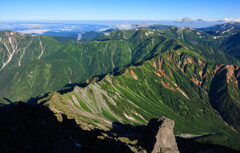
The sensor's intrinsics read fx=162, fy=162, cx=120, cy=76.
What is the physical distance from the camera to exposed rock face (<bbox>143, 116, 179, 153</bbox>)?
109938mm

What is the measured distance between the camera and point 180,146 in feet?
606

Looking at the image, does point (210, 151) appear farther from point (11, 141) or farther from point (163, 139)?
point (11, 141)

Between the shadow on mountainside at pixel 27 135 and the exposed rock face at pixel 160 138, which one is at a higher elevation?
the shadow on mountainside at pixel 27 135

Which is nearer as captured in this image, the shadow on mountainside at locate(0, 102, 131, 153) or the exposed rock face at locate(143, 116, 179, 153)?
the shadow on mountainside at locate(0, 102, 131, 153)

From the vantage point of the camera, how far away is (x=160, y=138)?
114m

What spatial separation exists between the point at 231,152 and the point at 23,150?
147665 millimetres

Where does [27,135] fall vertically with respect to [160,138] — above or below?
above

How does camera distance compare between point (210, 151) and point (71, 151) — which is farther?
point (210, 151)

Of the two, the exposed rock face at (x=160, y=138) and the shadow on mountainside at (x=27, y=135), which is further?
the exposed rock face at (x=160, y=138)

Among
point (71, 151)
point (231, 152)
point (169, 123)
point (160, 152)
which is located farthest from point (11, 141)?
point (231, 152)

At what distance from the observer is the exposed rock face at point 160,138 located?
10994cm

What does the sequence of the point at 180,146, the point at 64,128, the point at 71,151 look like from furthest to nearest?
the point at 180,146 < the point at 64,128 < the point at 71,151

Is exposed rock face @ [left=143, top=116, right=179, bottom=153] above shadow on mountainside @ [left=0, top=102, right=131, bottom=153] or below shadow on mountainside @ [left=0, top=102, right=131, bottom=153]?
below

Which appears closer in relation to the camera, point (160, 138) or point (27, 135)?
point (27, 135)
